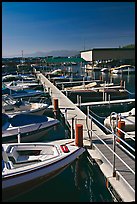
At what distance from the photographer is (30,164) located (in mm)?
6215

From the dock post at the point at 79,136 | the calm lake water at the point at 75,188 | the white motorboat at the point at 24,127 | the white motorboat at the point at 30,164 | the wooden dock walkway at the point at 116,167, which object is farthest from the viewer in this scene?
the white motorboat at the point at 24,127

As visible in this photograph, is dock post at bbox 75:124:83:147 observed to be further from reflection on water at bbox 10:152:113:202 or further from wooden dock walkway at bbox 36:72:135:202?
reflection on water at bbox 10:152:113:202

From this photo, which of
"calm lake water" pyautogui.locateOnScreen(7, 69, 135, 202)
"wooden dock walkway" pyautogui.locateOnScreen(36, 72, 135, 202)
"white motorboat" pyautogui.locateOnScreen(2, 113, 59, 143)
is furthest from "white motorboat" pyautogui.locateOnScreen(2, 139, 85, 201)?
"white motorboat" pyautogui.locateOnScreen(2, 113, 59, 143)

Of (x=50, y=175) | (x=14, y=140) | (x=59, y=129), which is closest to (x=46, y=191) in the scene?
(x=50, y=175)

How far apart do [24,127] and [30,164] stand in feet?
10.4

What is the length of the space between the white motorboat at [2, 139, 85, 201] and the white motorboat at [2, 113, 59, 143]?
69.4 inches

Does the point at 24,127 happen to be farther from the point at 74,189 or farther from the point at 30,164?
the point at 74,189

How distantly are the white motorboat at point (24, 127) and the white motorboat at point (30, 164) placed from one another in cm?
176

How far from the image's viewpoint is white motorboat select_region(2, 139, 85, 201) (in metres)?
5.54

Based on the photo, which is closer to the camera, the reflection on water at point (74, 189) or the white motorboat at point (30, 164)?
the white motorboat at point (30, 164)

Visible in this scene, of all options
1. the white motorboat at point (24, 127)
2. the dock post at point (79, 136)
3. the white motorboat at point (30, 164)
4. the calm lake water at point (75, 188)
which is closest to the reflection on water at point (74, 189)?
the calm lake water at point (75, 188)

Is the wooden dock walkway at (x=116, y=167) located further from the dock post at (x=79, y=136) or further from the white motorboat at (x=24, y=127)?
the white motorboat at (x=24, y=127)

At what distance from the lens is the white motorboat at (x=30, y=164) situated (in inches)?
218

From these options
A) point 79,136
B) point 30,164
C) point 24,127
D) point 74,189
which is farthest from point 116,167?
point 24,127
